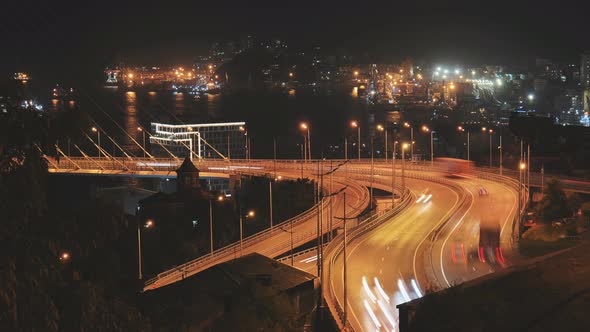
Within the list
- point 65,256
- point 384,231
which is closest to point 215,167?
point 384,231

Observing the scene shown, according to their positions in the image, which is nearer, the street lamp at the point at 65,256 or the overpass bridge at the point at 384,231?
the street lamp at the point at 65,256

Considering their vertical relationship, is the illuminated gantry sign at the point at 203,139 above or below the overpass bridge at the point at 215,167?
above

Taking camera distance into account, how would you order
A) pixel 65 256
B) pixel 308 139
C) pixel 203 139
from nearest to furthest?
pixel 65 256 < pixel 308 139 < pixel 203 139

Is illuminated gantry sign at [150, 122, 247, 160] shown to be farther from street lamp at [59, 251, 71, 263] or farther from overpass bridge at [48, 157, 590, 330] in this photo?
street lamp at [59, 251, 71, 263]

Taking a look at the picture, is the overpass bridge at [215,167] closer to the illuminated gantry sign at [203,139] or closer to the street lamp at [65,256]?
the illuminated gantry sign at [203,139]

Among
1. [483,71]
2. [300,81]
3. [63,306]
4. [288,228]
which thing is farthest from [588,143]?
[300,81]

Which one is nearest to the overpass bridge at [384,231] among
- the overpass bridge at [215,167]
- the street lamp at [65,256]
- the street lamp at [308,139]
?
the overpass bridge at [215,167]

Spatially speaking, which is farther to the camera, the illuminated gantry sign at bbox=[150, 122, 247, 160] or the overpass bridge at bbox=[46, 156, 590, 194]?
the illuminated gantry sign at bbox=[150, 122, 247, 160]

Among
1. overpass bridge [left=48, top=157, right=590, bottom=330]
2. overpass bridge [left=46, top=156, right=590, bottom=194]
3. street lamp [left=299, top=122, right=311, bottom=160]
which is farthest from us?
overpass bridge [left=46, top=156, right=590, bottom=194]

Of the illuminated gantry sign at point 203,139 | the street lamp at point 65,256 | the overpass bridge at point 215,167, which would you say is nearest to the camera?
the street lamp at point 65,256

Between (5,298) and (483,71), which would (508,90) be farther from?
(5,298)

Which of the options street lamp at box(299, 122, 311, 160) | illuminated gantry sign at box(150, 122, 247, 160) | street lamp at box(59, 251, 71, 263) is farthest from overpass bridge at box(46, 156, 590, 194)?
street lamp at box(59, 251, 71, 263)

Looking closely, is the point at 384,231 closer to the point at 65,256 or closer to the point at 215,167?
the point at 65,256
